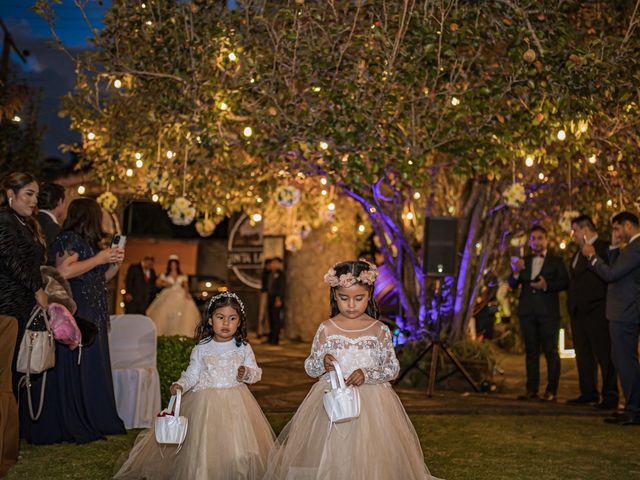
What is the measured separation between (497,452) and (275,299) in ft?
38.6

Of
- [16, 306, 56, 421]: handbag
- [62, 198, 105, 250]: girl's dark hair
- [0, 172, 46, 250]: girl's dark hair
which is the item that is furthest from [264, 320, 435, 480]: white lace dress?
[62, 198, 105, 250]: girl's dark hair

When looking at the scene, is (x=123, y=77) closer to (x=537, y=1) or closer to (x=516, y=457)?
(x=537, y=1)

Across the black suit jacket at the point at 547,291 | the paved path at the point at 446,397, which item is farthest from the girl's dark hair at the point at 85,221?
the black suit jacket at the point at 547,291

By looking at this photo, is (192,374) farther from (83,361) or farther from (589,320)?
(589,320)

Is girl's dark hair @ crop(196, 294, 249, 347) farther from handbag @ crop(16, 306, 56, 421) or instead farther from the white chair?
the white chair

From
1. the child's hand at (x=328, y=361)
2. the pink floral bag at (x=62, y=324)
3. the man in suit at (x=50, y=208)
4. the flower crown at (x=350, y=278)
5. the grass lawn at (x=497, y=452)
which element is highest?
the man in suit at (x=50, y=208)

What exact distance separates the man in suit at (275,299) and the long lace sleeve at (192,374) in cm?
1283

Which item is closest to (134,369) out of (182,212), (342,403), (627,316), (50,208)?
(50,208)

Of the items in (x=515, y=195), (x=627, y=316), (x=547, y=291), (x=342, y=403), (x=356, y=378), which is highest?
(x=515, y=195)

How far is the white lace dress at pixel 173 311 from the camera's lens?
53.1ft

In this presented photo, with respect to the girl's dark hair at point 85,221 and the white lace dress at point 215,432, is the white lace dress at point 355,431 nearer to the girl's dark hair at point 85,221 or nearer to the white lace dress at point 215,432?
the white lace dress at point 215,432

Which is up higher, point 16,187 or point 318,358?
point 16,187

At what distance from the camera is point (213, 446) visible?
557 centimetres

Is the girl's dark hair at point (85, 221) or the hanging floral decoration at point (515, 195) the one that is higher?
the hanging floral decoration at point (515, 195)
